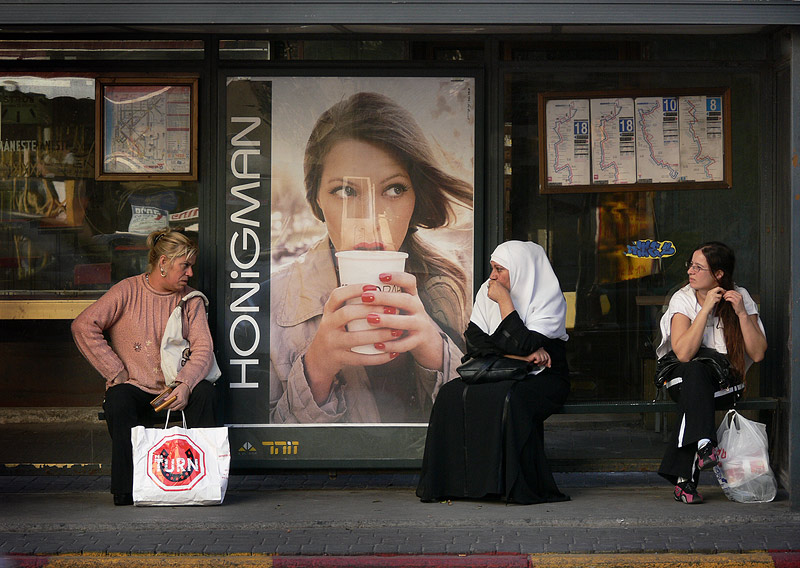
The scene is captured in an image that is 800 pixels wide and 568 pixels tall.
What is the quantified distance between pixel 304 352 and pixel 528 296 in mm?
1417

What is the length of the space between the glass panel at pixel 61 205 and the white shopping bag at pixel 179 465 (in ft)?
4.82

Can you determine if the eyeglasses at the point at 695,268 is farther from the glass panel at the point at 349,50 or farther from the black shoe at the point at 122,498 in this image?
the black shoe at the point at 122,498

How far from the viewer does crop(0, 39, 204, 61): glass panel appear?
6.98 m

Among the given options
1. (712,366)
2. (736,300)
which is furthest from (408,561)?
(736,300)

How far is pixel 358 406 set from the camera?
274 inches

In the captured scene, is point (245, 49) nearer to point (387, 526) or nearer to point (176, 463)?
point (176, 463)

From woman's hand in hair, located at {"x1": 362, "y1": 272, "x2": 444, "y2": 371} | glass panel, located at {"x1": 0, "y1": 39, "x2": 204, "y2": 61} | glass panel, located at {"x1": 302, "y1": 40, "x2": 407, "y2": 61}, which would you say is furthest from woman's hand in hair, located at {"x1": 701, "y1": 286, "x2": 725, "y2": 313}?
glass panel, located at {"x1": 0, "y1": 39, "x2": 204, "y2": 61}

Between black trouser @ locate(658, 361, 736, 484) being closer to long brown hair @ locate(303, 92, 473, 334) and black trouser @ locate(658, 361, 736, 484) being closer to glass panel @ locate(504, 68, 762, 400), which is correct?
glass panel @ locate(504, 68, 762, 400)

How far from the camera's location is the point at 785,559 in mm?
5426

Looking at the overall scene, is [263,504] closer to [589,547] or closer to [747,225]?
[589,547]

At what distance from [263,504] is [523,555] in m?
1.68

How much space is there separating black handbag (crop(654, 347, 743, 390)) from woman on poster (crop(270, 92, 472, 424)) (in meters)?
1.20

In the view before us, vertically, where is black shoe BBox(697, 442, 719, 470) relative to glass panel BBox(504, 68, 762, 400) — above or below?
below

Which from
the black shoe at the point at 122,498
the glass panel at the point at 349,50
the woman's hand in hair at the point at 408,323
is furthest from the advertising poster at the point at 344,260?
the black shoe at the point at 122,498
